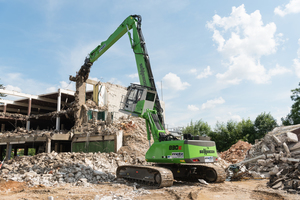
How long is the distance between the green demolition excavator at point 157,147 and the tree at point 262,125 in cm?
2585

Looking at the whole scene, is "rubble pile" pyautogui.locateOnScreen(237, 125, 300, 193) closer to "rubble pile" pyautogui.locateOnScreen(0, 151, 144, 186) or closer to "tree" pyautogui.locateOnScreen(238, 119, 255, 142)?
"rubble pile" pyautogui.locateOnScreen(0, 151, 144, 186)

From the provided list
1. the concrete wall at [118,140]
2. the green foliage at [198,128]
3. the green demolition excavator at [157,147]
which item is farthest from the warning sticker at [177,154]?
the green foliage at [198,128]

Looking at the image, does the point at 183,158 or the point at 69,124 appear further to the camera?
the point at 69,124

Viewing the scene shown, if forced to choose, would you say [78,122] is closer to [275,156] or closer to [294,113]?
[275,156]

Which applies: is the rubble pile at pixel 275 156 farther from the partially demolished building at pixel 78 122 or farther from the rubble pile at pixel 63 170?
the partially demolished building at pixel 78 122

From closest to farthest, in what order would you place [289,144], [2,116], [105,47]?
[289,144], [105,47], [2,116]

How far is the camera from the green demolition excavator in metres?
8.30

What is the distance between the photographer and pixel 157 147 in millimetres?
9078

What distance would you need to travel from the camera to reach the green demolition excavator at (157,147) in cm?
830

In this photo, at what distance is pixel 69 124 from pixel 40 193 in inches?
1094

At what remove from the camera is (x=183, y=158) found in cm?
810

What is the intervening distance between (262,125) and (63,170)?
30.3 meters

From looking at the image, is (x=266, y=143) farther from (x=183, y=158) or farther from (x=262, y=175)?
(x=183, y=158)

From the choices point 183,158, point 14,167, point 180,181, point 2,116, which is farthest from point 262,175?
point 2,116
